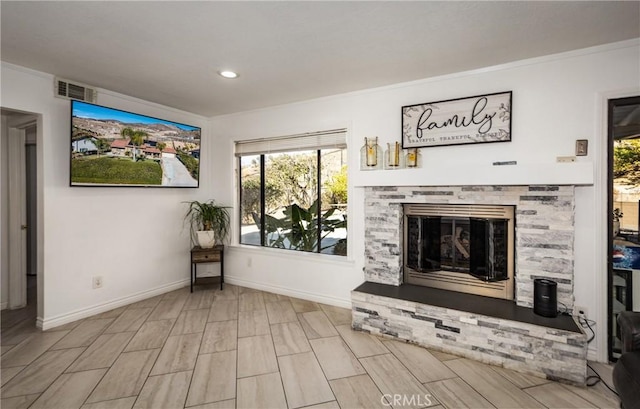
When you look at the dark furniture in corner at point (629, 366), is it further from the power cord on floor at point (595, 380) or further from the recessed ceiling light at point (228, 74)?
the recessed ceiling light at point (228, 74)

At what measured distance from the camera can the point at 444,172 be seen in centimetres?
261

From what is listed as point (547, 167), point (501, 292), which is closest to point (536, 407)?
point (501, 292)

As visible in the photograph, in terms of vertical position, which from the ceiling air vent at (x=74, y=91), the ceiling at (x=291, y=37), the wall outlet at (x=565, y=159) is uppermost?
the ceiling at (x=291, y=37)

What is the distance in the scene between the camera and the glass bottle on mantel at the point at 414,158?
2889 millimetres

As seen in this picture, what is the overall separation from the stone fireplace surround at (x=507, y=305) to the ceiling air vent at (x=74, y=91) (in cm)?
306

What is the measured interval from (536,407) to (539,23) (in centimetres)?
236

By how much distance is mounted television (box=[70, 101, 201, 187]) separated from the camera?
2973 millimetres

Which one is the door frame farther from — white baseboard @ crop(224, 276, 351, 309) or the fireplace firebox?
the fireplace firebox

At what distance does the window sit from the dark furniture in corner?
2390 mm

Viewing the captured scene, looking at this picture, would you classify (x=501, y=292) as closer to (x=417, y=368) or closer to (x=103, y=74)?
(x=417, y=368)

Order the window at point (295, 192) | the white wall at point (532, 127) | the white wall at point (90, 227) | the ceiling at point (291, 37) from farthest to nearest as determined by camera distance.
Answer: the window at point (295, 192), the white wall at point (90, 227), the white wall at point (532, 127), the ceiling at point (291, 37)

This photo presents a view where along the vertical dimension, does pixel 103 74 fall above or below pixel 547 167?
above

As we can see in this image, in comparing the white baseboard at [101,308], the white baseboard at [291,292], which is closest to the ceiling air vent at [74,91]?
the white baseboard at [101,308]

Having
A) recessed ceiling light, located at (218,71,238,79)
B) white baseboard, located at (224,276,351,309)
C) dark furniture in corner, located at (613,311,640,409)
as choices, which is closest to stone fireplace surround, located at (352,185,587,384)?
dark furniture in corner, located at (613,311,640,409)
